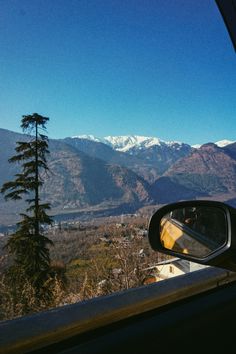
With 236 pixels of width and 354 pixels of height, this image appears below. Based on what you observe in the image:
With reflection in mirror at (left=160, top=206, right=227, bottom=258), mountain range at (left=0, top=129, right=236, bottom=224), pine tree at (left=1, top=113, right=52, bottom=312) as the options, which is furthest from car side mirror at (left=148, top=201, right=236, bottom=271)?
pine tree at (left=1, top=113, right=52, bottom=312)

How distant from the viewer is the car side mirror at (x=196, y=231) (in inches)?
43.9

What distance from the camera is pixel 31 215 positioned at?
18750mm

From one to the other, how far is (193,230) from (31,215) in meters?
18.0

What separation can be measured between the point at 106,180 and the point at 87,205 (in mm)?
14703

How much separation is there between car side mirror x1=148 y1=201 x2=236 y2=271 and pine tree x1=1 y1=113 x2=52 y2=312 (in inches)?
555

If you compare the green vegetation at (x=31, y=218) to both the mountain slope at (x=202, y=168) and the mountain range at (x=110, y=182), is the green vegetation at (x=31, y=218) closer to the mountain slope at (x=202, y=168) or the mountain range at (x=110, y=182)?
the mountain range at (x=110, y=182)

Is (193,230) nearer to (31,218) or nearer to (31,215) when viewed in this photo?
(31,218)

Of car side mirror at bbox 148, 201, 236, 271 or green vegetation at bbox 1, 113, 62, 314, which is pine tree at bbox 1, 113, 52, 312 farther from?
car side mirror at bbox 148, 201, 236, 271

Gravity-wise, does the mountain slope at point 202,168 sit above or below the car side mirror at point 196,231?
above

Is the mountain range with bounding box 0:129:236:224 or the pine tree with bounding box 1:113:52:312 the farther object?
the mountain range with bounding box 0:129:236:224

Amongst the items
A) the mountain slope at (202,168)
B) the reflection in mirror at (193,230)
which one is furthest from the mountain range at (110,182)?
the reflection in mirror at (193,230)

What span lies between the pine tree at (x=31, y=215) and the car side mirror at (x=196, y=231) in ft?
46.3

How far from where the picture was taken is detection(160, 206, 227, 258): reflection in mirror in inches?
48.9

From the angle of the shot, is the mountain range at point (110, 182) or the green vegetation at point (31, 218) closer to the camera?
the green vegetation at point (31, 218)
